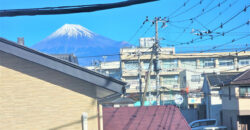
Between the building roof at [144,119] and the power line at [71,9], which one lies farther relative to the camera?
the building roof at [144,119]

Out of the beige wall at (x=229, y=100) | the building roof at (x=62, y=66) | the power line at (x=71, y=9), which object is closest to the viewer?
the power line at (x=71, y=9)

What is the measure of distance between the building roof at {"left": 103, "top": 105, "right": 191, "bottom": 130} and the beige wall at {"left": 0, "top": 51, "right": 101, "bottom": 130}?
145 inches

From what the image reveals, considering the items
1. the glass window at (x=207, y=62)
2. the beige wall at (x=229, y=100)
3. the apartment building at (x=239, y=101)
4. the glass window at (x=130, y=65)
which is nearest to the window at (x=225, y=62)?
the glass window at (x=207, y=62)

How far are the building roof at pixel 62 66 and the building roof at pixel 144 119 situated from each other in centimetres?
380

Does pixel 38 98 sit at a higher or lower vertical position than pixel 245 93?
higher

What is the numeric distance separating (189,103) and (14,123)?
42565 millimetres

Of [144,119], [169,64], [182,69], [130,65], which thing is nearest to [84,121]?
[144,119]

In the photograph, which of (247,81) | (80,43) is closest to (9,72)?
(247,81)

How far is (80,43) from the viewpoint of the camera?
250 ft

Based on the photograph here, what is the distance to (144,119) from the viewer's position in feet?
37.6

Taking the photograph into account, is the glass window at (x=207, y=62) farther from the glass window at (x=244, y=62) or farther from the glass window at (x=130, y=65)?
the glass window at (x=130, y=65)

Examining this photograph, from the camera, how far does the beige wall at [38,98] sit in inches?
285

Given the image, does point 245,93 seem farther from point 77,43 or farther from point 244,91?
point 77,43

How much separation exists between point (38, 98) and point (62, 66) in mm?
856
